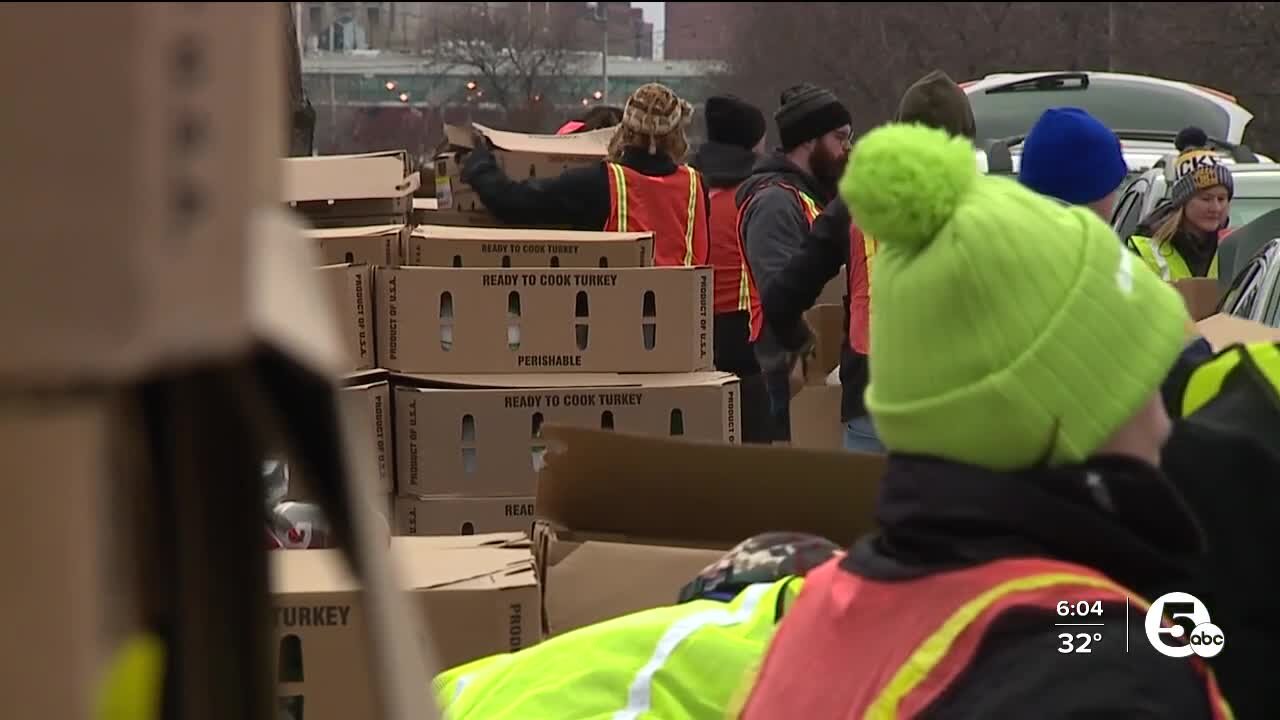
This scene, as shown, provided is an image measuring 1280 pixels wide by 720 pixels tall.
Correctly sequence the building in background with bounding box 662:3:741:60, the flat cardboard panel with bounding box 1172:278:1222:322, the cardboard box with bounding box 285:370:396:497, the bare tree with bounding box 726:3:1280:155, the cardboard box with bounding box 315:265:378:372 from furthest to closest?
the building in background with bounding box 662:3:741:60 < the bare tree with bounding box 726:3:1280:155 < the cardboard box with bounding box 315:265:378:372 < the cardboard box with bounding box 285:370:396:497 < the flat cardboard panel with bounding box 1172:278:1222:322

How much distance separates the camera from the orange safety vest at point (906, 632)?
1630mm

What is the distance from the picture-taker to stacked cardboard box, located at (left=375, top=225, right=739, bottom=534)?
191 inches

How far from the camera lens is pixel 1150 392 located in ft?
5.70

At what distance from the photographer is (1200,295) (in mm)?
4520

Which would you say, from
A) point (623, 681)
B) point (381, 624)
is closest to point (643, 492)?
point (623, 681)

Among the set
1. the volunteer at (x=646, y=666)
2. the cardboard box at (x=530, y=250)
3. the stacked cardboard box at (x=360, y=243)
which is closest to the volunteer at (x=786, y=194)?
the cardboard box at (x=530, y=250)

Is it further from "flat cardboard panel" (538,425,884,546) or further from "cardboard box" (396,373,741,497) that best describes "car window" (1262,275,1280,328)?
"flat cardboard panel" (538,425,884,546)

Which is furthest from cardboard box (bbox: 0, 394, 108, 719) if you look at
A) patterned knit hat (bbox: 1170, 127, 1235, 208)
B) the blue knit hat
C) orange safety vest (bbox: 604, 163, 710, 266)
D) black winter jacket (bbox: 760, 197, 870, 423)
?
patterned knit hat (bbox: 1170, 127, 1235, 208)

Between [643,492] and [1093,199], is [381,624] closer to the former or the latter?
[643,492]

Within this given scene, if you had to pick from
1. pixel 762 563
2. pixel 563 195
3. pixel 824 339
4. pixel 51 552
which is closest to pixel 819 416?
pixel 824 339

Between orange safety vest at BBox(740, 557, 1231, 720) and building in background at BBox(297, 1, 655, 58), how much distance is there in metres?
20.4

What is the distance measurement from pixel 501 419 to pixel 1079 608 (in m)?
3.35

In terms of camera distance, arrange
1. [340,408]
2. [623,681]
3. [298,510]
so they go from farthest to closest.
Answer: [298,510] < [623,681] < [340,408]

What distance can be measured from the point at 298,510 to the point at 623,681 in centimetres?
143
